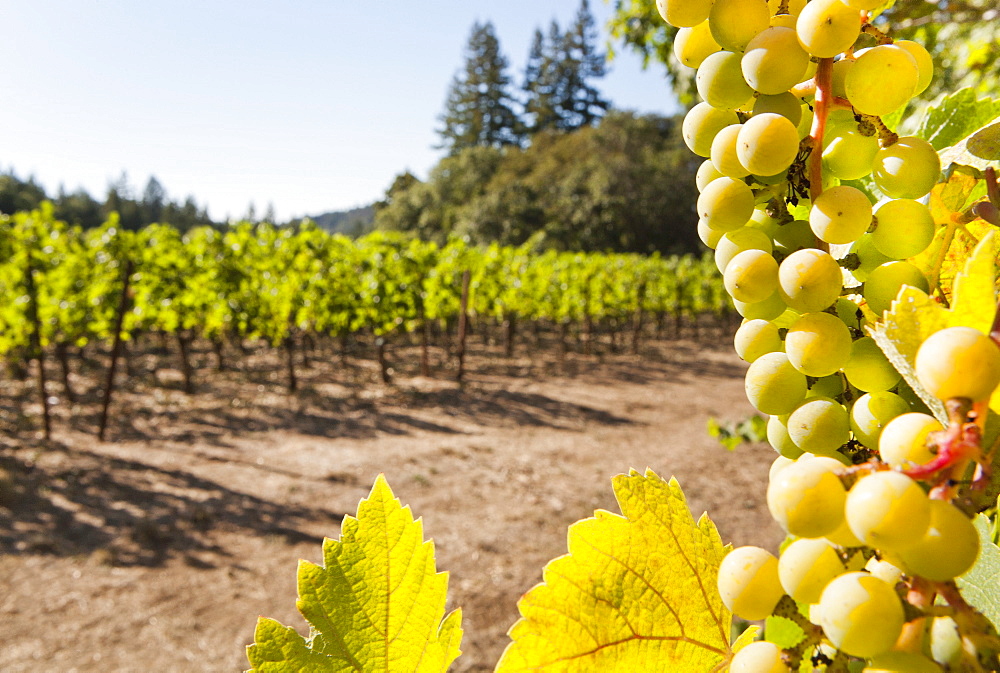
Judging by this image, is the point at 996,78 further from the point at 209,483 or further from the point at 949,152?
the point at 209,483

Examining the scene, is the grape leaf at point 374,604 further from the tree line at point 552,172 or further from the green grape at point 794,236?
the tree line at point 552,172

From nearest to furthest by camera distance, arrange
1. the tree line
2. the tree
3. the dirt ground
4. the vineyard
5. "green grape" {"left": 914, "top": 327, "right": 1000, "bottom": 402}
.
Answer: "green grape" {"left": 914, "top": 327, "right": 1000, "bottom": 402} → the dirt ground → the vineyard → the tree line → the tree

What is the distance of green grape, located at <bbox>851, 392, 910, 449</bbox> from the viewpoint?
0.37m

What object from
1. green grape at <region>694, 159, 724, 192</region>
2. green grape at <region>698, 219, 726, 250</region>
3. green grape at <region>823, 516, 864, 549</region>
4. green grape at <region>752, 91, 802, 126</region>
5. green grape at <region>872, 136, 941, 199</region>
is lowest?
green grape at <region>823, 516, 864, 549</region>

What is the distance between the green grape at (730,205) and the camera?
0.43 m

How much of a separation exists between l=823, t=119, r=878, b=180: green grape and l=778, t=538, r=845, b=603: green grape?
26cm

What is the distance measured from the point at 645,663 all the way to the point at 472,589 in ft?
17.1

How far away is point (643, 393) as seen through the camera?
11.7m

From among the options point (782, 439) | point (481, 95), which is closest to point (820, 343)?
point (782, 439)

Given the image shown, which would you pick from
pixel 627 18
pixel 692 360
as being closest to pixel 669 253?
pixel 692 360

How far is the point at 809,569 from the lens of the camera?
1.00 feet

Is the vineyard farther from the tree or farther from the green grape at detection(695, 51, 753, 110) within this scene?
the tree

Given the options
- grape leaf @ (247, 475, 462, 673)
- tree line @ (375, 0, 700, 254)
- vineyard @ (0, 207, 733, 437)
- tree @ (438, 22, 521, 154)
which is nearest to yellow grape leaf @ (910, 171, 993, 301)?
grape leaf @ (247, 475, 462, 673)

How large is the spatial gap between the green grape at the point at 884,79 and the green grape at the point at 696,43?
0.42 ft
